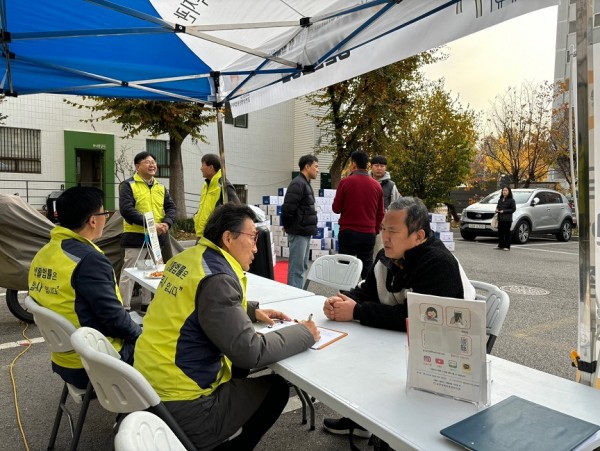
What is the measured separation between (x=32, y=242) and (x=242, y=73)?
2.95 m

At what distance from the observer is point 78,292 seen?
250 centimetres

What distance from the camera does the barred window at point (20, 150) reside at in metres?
15.7

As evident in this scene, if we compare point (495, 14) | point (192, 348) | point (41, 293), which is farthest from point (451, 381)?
point (41, 293)

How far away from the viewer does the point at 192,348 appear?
1931 millimetres

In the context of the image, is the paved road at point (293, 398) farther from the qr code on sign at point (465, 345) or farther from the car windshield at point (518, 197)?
the car windshield at point (518, 197)

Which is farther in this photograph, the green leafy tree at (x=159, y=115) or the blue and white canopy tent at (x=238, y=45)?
the green leafy tree at (x=159, y=115)

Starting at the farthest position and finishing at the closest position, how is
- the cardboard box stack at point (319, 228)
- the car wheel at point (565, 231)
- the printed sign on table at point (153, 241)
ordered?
the car wheel at point (565, 231), the cardboard box stack at point (319, 228), the printed sign on table at point (153, 241)

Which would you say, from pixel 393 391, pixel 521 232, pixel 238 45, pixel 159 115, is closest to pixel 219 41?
pixel 238 45

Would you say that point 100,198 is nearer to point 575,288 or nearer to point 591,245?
point 591,245

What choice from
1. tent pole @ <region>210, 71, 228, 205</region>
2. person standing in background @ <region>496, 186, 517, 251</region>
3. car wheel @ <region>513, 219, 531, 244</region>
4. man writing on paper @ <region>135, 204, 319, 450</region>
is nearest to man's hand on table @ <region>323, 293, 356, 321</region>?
man writing on paper @ <region>135, 204, 319, 450</region>

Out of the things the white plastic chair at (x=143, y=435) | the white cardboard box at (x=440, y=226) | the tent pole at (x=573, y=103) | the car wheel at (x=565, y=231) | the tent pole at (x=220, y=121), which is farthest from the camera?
the car wheel at (x=565, y=231)

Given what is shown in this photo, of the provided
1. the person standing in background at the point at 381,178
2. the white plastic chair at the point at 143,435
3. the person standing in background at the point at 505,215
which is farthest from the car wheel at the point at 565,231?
the white plastic chair at the point at 143,435

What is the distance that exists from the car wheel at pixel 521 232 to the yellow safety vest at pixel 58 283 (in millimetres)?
13546

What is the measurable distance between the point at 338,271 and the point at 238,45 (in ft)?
6.65
